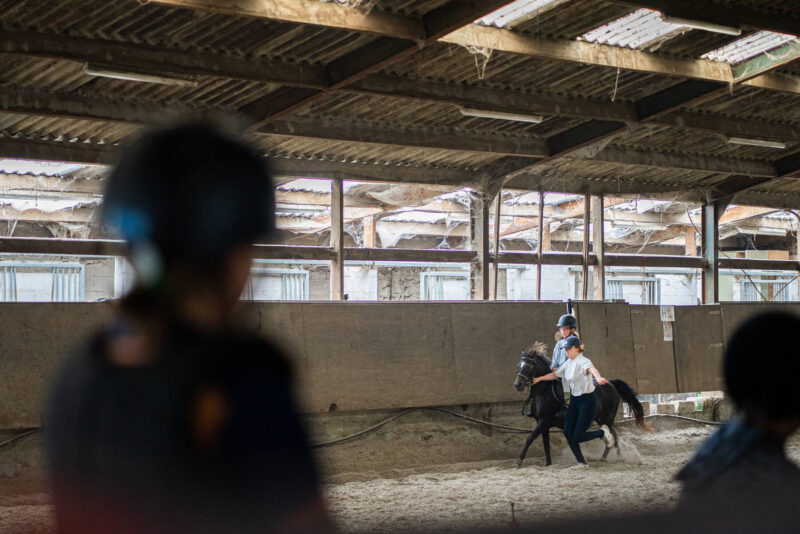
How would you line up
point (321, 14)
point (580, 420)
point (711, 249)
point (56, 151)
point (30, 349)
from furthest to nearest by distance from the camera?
A: point (711, 249)
point (580, 420)
point (56, 151)
point (30, 349)
point (321, 14)

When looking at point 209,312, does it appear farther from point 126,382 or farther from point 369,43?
point 369,43

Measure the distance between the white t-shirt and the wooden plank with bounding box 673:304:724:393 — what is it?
11.3 ft

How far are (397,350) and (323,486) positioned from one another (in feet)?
33.8

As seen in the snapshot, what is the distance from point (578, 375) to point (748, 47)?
4060 millimetres

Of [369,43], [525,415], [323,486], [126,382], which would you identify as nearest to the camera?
[126,382]

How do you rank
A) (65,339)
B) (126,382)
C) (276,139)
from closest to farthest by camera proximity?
(126,382) → (65,339) → (276,139)

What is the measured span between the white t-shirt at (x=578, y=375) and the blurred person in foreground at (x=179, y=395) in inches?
395

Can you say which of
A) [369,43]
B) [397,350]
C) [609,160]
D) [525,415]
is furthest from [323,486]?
[609,160]

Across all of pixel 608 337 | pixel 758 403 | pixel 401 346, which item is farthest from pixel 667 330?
pixel 758 403

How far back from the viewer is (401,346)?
37.3 ft

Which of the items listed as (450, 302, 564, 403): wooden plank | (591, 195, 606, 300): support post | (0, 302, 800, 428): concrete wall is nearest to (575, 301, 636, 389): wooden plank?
(0, 302, 800, 428): concrete wall

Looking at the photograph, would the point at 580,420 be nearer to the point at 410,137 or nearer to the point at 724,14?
the point at 410,137

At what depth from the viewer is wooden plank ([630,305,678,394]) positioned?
13.3m

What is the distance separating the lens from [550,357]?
12.5m
